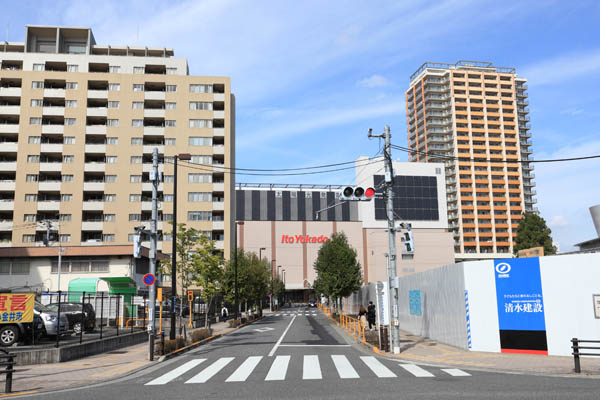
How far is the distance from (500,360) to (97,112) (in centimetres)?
7192

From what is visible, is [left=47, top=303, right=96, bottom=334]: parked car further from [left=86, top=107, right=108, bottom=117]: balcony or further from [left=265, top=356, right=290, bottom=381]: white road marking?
[left=86, top=107, right=108, bottom=117]: balcony

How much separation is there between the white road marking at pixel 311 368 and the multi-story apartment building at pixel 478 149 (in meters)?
112

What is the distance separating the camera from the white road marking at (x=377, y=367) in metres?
13.5

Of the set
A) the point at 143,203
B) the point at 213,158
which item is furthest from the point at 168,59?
the point at 143,203

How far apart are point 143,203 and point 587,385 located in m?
69.3

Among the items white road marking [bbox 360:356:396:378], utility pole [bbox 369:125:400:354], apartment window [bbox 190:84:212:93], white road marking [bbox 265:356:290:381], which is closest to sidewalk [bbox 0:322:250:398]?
white road marking [bbox 265:356:290:381]

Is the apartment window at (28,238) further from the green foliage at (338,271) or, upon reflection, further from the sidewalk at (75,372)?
the sidewalk at (75,372)

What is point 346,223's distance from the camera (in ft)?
352

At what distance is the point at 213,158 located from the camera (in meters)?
76.6

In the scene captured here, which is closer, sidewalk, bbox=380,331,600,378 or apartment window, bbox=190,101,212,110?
sidewalk, bbox=380,331,600,378

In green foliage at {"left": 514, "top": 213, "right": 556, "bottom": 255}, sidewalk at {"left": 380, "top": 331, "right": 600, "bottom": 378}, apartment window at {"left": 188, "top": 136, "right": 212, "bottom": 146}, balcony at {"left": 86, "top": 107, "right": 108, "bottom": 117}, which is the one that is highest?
balcony at {"left": 86, "top": 107, "right": 108, "bottom": 117}

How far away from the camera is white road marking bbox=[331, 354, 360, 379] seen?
1346 centimetres

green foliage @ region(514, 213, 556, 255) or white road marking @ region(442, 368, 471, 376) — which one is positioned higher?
green foliage @ region(514, 213, 556, 255)

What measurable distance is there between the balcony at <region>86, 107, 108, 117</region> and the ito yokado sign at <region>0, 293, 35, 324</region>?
204 ft
